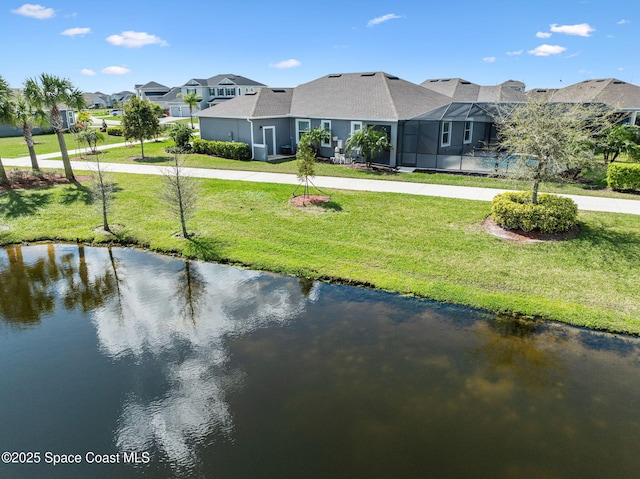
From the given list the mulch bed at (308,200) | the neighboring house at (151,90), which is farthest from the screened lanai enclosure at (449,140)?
the neighboring house at (151,90)

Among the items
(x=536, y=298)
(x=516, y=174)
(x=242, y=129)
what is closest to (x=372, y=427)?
(x=536, y=298)

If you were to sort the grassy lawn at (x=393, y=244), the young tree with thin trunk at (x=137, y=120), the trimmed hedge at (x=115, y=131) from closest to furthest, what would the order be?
the grassy lawn at (x=393, y=244), the young tree with thin trunk at (x=137, y=120), the trimmed hedge at (x=115, y=131)

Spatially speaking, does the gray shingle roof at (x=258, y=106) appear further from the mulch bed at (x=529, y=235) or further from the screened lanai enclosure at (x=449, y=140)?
the mulch bed at (x=529, y=235)

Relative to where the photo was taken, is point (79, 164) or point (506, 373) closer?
point (506, 373)

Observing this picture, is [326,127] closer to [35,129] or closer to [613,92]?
[613,92]

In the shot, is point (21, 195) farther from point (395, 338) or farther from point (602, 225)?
point (602, 225)

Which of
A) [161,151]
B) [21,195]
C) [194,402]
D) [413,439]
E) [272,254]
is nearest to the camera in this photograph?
[413,439]

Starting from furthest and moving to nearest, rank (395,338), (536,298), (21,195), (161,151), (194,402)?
(161,151) → (21,195) → (536,298) → (395,338) → (194,402)

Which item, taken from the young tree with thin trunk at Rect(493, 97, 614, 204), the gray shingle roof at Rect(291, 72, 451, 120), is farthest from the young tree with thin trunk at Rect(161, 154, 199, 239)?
the gray shingle roof at Rect(291, 72, 451, 120)

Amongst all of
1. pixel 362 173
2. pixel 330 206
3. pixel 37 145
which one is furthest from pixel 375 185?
pixel 37 145
